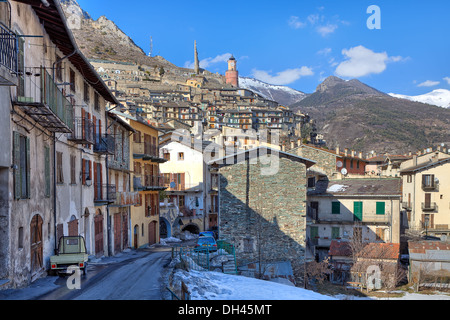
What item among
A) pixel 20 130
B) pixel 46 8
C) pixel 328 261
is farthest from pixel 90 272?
pixel 328 261

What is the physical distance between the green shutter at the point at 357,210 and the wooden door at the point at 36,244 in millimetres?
33468

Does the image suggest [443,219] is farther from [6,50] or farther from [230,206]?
[6,50]

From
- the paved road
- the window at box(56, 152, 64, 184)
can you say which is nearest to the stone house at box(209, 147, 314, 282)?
the paved road

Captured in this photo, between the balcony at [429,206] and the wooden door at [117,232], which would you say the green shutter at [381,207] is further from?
the wooden door at [117,232]

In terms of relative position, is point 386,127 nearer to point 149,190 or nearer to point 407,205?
point 407,205

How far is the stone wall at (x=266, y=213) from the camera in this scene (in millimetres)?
31156

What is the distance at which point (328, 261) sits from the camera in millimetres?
40312

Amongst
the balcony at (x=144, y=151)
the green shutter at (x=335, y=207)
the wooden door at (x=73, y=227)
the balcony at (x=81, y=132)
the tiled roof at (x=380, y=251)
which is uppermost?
the balcony at (x=81, y=132)

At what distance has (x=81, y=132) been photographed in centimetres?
2272

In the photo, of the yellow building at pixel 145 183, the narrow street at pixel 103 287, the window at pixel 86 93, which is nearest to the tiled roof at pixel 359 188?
the yellow building at pixel 145 183

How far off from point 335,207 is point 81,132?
28.9 m

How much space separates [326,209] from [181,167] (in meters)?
17.2

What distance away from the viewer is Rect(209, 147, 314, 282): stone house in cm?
3117

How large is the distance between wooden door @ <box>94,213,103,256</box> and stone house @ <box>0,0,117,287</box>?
2.58ft
